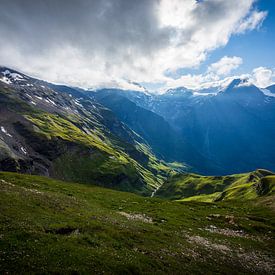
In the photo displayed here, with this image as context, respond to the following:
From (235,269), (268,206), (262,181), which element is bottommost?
(235,269)

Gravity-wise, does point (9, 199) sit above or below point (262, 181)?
below

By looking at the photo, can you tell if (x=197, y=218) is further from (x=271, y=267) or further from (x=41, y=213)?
(x=41, y=213)

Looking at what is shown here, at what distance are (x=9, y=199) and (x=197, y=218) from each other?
123ft

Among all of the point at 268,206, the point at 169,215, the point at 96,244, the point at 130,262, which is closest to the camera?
the point at 130,262

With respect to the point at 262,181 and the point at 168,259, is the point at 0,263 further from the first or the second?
the point at 262,181

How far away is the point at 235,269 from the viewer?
107 ft

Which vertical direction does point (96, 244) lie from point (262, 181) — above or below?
below

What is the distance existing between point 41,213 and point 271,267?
98.3ft

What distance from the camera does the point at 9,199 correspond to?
111 feet

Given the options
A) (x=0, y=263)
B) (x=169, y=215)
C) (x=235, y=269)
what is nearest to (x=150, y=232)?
(x=235, y=269)

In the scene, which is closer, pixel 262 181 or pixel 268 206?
pixel 268 206

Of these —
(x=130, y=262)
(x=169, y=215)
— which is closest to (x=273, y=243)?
(x=169, y=215)

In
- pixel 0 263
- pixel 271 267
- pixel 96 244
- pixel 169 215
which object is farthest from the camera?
pixel 169 215

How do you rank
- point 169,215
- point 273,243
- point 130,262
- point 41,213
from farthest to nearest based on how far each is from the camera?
point 169,215, point 273,243, point 41,213, point 130,262
